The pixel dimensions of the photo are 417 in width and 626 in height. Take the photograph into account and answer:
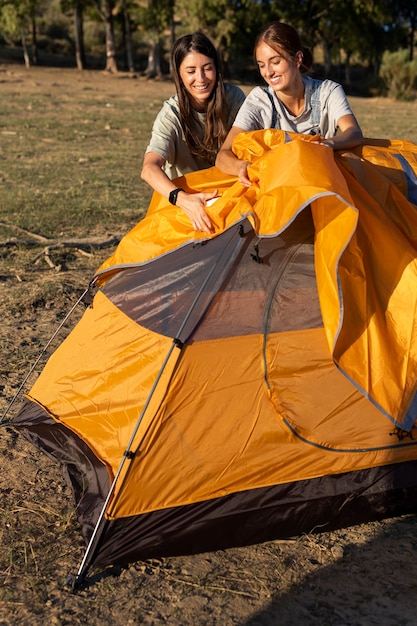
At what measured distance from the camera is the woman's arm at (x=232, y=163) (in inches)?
147

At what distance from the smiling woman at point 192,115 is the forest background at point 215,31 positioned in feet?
Result: 99.8

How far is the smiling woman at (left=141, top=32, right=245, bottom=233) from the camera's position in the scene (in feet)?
14.1

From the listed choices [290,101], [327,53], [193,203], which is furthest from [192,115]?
[327,53]

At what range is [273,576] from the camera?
3445 millimetres

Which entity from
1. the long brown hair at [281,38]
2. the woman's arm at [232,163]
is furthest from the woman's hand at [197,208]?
the long brown hair at [281,38]

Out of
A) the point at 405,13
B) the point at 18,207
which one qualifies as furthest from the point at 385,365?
the point at 405,13

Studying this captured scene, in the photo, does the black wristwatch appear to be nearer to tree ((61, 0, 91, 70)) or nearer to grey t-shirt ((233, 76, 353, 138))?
grey t-shirt ((233, 76, 353, 138))

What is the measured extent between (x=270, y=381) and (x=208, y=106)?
176cm

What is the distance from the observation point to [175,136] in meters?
4.53

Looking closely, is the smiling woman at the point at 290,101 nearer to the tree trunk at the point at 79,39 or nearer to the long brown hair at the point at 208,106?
the long brown hair at the point at 208,106

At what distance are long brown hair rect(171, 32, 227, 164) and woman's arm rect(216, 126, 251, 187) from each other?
328mm

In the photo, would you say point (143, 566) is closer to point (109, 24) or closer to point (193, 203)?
point (193, 203)

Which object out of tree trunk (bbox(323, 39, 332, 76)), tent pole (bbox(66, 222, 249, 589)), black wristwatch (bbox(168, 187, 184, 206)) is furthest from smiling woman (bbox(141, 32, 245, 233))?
tree trunk (bbox(323, 39, 332, 76))

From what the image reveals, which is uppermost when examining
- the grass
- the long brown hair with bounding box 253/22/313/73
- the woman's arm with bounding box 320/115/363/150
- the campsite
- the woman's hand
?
the long brown hair with bounding box 253/22/313/73
